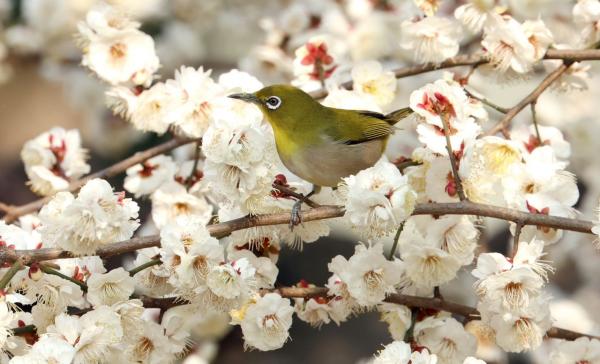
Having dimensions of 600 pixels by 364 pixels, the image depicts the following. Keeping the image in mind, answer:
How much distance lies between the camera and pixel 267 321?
78.1 inches

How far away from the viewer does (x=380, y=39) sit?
11.9ft

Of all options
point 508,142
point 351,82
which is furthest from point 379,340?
point 508,142

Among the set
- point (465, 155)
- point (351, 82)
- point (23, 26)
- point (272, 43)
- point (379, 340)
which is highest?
point (465, 155)

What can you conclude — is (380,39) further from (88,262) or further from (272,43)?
(88,262)

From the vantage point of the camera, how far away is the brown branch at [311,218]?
178cm

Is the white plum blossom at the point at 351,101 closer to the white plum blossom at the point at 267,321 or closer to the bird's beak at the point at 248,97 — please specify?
the bird's beak at the point at 248,97

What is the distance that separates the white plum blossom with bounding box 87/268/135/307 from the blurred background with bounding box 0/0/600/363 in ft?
3.63

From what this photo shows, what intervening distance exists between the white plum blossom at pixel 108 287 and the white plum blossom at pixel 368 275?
438mm

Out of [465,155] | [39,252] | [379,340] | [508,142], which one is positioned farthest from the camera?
[379,340]

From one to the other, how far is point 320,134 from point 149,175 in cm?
50

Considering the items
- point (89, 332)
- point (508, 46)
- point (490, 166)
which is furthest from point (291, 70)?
point (89, 332)

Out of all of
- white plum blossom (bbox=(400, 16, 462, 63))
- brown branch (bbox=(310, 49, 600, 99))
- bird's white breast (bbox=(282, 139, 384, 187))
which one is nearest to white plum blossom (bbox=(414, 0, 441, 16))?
white plum blossom (bbox=(400, 16, 462, 63))

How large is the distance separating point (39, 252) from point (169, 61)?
2.92 m

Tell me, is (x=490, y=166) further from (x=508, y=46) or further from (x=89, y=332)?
(x=89, y=332)
